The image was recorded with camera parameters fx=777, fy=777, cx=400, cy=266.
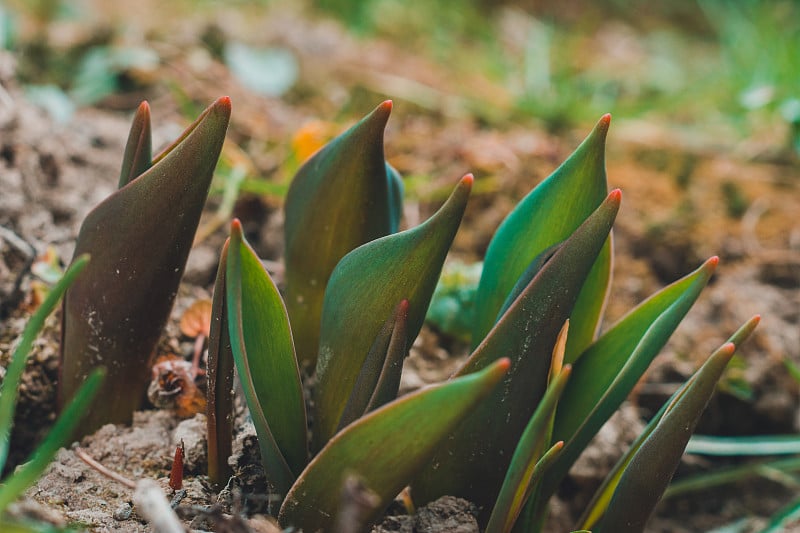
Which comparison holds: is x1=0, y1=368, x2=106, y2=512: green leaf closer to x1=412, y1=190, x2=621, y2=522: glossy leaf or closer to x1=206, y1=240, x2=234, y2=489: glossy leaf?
x1=206, y1=240, x2=234, y2=489: glossy leaf

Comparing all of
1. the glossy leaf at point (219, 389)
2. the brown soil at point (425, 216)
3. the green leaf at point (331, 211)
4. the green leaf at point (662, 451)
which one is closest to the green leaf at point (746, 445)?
the brown soil at point (425, 216)

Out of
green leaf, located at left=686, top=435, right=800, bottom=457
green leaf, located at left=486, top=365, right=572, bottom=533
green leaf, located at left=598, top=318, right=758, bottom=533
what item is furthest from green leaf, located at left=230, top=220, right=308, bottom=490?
green leaf, located at left=686, top=435, right=800, bottom=457

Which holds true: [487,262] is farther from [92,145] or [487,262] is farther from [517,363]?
[92,145]

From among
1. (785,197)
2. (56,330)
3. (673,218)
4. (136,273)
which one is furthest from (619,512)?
(785,197)

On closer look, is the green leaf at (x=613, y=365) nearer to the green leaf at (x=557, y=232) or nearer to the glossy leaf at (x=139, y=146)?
the green leaf at (x=557, y=232)

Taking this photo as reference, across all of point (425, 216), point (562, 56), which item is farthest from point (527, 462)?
point (562, 56)
